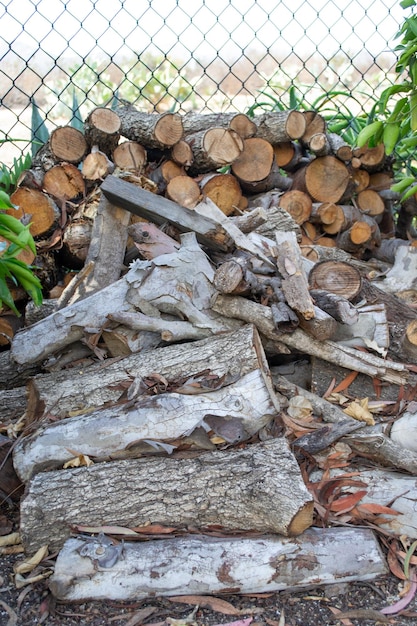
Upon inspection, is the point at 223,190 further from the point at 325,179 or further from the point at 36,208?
the point at 36,208

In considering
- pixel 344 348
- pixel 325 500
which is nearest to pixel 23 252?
pixel 344 348

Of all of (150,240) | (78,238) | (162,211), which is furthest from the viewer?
(78,238)

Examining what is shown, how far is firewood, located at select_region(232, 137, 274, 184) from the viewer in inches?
148

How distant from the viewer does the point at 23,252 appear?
325 centimetres

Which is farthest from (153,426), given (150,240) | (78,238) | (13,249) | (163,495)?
(78,238)

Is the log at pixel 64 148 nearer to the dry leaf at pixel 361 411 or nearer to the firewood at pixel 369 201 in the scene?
the firewood at pixel 369 201

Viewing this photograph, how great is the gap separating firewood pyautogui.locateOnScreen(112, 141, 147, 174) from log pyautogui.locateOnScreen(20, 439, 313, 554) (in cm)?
196

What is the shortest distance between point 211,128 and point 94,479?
217cm

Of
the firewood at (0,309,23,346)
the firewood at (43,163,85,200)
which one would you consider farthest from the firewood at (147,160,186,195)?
the firewood at (0,309,23,346)

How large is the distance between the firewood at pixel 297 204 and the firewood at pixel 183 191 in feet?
1.92

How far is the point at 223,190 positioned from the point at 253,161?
28 cm

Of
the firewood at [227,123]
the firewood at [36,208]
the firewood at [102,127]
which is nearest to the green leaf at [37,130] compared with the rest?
the firewood at [102,127]

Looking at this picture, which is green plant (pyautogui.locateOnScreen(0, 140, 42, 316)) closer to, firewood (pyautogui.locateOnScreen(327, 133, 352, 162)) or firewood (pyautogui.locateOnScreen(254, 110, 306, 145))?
firewood (pyautogui.locateOnScreen(254, 110, 306, 145))

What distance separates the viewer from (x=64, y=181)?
355cm
